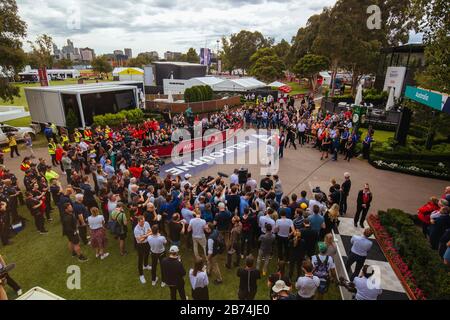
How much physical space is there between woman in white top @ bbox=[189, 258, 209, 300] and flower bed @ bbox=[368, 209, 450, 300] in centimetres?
452

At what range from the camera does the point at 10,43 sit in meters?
18.9

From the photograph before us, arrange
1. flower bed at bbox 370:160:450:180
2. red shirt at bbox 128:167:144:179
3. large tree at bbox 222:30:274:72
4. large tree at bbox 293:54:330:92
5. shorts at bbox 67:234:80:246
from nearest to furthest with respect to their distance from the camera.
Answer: shorts at bbox 67:234:80:246 → red shirt at bbox 128:167:144:179 → flower bed at bbox 370:160:450:180 → large tree at bbox 293:54:330:92 → large tree at bbox 222:30:274:72

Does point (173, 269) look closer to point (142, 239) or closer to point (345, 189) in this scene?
point (142, 239)

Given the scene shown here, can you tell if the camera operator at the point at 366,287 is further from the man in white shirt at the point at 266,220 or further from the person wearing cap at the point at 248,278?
the man in white shirt at the point at 266,220

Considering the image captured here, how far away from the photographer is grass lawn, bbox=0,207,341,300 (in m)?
6.19

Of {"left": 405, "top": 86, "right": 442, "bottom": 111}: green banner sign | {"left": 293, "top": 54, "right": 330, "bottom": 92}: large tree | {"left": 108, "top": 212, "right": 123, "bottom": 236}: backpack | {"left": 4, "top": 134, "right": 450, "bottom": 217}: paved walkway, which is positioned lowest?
{"left": 4, "top": 134, "right": 450, "bottom": 217}: paved walkway

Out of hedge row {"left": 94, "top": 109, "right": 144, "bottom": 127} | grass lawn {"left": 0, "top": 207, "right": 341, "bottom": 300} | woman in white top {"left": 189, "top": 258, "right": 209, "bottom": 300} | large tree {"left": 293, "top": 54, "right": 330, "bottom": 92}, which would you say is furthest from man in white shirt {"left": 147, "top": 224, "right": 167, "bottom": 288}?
large tree {"left": 293, "top": 54, "right": 330, "bottom": 92}

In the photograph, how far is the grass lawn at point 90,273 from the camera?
244 inches

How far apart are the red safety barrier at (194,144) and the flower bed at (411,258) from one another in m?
10.3

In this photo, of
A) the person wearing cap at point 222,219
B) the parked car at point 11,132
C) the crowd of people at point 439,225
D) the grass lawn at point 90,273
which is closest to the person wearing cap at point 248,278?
the grass lawn at point 90,273

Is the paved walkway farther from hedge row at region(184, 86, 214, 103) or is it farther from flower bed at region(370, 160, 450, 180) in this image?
hedge row at region(184, 86, 214, 103)

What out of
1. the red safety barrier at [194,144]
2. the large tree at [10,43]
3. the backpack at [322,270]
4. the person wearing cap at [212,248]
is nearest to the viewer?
the backpack at [322,270]

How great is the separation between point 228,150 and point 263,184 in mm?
7962
